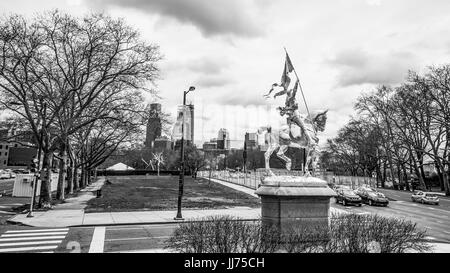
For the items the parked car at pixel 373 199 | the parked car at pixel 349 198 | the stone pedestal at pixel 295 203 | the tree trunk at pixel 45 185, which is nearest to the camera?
the stone pedestal at pixel 295 203

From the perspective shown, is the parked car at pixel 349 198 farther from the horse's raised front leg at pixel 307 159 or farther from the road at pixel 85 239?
the horse's raised front leg at pixel 307 159

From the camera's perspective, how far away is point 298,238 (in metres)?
8.20

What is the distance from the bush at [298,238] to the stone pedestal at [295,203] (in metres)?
0.75

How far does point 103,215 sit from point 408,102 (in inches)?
1750

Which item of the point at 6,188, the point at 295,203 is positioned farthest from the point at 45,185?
the point at 6,188

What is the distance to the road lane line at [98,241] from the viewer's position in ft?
42.3

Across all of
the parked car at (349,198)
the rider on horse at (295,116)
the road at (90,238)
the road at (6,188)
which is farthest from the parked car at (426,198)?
the road at (6,188)

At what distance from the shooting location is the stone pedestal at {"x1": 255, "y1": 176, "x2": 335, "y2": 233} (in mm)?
9992

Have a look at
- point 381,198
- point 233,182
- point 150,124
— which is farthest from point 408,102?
point 150,124

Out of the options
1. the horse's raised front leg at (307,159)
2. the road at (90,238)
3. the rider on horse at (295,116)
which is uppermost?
the rider on horse at (295,116)

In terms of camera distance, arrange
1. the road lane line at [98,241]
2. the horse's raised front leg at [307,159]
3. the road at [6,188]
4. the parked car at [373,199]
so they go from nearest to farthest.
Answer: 1. the horse's raised front leg at [307,159]
2. the road lane line at [98,241]
3. the parked car at [373,199]
4. the road at [6,188]

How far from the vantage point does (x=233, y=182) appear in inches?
2426

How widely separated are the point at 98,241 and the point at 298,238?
30.5ft
